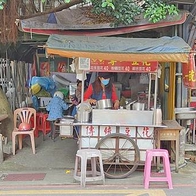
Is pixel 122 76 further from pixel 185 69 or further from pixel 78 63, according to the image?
pixel 78 63

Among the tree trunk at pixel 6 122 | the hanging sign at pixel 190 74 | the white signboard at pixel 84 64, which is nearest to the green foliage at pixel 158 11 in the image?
the hanging sign at pixel 190 74

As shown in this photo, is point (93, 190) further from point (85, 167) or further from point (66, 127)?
point (66, 127)

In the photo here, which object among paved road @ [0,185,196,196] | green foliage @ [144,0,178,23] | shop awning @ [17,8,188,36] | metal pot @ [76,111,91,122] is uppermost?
green foliage @ [144,0,178,23]

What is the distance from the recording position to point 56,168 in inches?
291

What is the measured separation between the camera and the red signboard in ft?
21.5

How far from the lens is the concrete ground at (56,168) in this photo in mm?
6311

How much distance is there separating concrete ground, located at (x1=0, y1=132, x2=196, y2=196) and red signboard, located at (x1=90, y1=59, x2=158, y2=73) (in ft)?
6.96

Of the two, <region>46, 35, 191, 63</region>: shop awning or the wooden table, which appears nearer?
<region>46, 35, 191, 63</region>: shop awning

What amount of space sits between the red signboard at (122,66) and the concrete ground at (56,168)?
212 centimetres

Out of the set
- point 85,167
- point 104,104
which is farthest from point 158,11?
point 85,167

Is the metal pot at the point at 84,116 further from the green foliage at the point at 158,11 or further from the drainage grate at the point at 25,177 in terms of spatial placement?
the green foliage at the point at 158,11

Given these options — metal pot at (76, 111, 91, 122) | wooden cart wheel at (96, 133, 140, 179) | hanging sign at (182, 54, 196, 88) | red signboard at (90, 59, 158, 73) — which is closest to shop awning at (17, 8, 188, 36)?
hanging sign at (182, 54, 196, 88)

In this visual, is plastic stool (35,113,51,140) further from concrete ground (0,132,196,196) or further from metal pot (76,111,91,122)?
metal pot (76,111,91,122)

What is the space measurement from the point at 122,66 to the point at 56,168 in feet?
8.77
